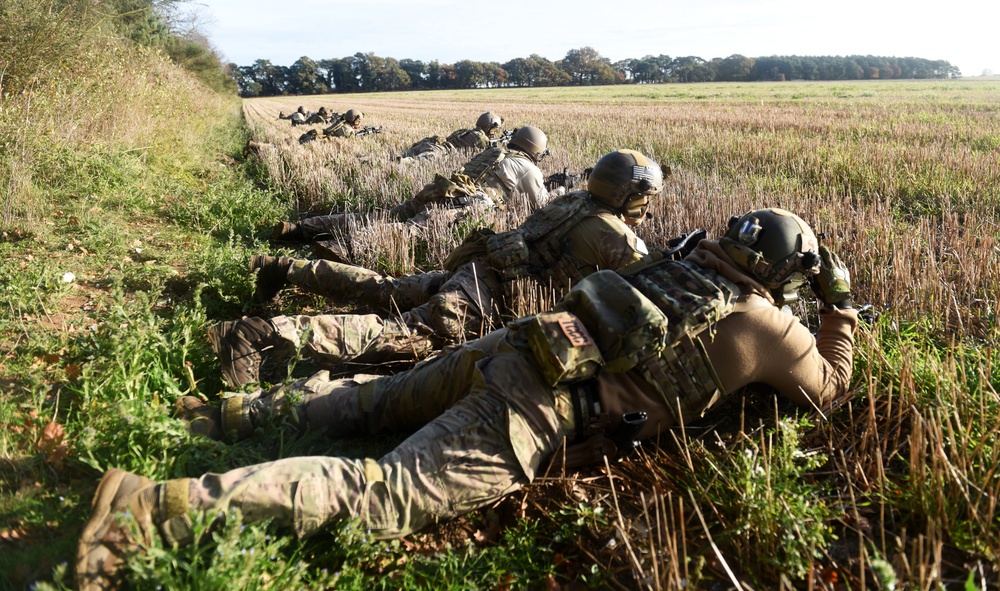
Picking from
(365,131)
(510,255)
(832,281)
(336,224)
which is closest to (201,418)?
(510,255)

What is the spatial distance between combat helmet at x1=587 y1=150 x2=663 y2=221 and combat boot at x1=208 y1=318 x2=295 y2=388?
2160 millimetres

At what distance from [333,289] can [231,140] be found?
14234mm

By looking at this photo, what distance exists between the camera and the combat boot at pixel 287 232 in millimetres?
6430

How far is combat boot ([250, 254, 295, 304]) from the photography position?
443 centimetres

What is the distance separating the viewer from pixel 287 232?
6465mm

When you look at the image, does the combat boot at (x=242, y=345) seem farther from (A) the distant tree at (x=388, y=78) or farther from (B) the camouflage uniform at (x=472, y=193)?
(A) the distant tree at (x=388, y=78)

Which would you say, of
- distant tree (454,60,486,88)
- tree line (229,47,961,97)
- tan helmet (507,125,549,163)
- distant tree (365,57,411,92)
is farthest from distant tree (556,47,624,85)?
tan helmet (507,125,549,163)

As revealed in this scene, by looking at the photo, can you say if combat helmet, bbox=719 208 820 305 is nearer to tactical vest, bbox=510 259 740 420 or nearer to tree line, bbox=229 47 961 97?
tactical vest, bbox=510 259 740 420

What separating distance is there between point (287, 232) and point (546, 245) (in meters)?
3.52

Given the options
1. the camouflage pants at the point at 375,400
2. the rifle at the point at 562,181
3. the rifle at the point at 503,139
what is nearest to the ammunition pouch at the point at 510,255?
the camouflage pants at the point at 375,400

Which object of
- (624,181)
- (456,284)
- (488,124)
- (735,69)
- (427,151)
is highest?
(735,69)

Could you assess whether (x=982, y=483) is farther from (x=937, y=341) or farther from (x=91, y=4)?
(x=91, y=4)

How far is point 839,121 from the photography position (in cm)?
1476

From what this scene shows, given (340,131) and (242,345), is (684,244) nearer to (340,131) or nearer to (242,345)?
(242,345)
